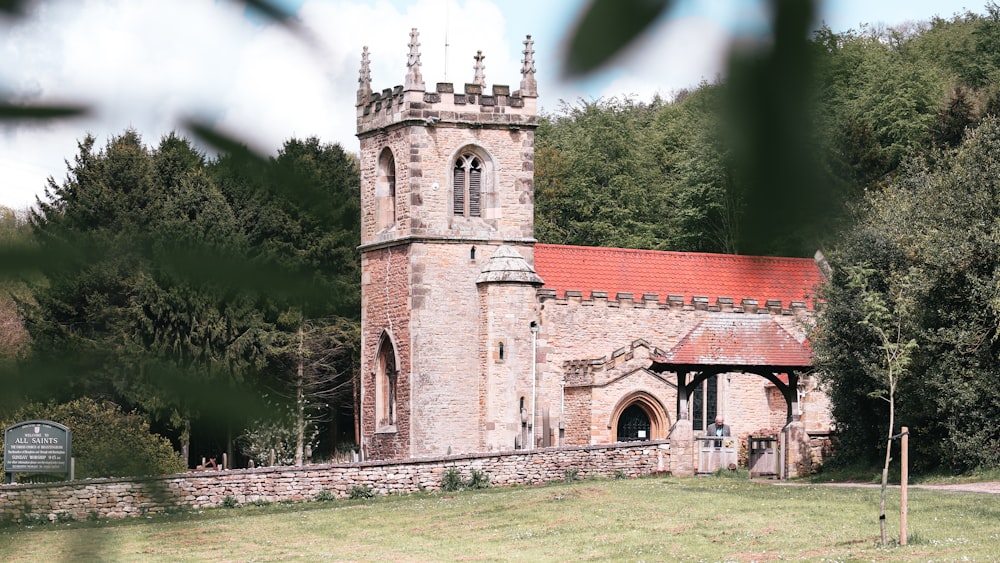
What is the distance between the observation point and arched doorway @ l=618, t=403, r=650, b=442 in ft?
106

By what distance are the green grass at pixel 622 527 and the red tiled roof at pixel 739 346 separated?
2636 mm

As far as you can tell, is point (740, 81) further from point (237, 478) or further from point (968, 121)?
point (237, 478)

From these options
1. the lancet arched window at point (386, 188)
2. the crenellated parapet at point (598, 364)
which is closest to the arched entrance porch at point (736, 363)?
the crenellated parapet at point (598, 364)

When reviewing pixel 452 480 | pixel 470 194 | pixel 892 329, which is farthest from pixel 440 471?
pixel 892 329

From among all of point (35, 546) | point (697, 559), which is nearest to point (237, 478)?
point (697, 559)

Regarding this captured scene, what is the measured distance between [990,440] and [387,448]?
1306cm

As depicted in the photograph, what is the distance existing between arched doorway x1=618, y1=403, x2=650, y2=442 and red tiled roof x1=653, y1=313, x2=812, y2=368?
5.26 meters

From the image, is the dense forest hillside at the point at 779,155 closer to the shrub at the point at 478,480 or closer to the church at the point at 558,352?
the church at the point at 558,352

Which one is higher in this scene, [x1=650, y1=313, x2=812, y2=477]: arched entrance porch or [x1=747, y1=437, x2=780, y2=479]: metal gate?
[x1=650, y1=313, x2=812, y2=477]: arched entrance porch

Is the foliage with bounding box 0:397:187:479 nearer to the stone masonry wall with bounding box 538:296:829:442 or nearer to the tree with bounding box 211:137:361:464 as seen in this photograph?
the tree with bounding box 211:137:361:464

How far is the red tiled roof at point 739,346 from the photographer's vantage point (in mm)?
26156

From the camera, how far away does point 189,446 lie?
2121 mm

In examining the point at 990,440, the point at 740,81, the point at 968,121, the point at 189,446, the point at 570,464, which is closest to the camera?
the point at 740,81

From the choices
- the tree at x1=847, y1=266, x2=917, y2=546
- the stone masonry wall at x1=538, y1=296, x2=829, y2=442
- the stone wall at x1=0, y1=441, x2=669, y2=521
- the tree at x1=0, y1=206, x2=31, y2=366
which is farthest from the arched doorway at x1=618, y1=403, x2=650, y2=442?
the tree at x1=0, y1=206, x2=31, y2=366
